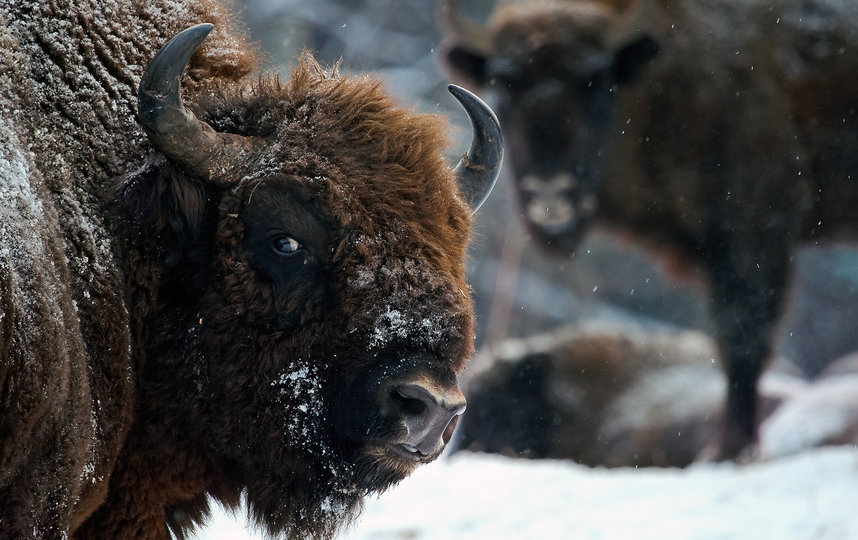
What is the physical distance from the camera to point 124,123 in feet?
8.41

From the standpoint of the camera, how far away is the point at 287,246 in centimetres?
246

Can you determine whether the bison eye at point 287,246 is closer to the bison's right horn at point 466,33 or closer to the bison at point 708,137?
the bison at point 708,137

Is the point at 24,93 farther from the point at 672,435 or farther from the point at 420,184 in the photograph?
the point at 672,435

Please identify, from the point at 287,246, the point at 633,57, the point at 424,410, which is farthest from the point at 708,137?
the point at 424,410

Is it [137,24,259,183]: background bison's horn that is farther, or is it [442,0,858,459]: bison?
[442,0,858,459]: bison

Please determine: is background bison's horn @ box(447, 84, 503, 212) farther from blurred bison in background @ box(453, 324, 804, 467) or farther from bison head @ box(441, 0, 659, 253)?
bison head @ box(441, 0, 659, 253)

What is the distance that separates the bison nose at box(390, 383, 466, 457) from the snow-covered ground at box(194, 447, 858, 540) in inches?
78.7

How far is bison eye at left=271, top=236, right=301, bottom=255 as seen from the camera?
2453 millimetres

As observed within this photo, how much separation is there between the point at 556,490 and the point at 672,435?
7.96 feet

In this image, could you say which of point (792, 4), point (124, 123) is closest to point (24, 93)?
point (124, 123)

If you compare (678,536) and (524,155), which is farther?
(524,155)

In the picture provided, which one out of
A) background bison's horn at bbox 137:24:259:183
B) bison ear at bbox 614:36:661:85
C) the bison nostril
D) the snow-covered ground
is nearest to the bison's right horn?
bison ear at bbox 614:36:661:85

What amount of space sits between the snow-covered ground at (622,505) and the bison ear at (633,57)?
11.7ft

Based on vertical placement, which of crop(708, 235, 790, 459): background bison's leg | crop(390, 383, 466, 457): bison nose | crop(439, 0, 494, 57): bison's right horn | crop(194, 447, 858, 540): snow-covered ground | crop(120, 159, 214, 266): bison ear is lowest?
crop(708, 235, 790, 459): background bison's leg
